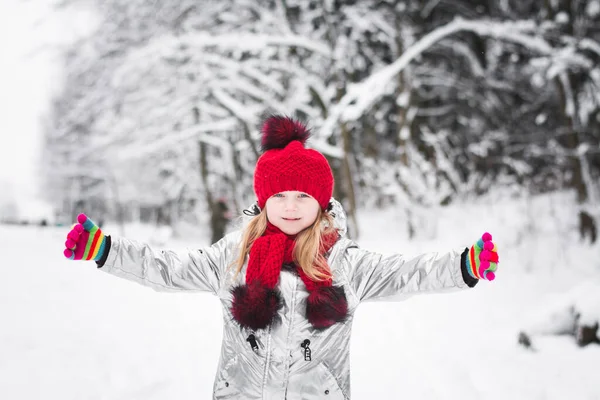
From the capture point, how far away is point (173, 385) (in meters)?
2.69

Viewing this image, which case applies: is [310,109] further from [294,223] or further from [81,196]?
[81,196]

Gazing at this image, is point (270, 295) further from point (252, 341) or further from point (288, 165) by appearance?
point (288, 165)

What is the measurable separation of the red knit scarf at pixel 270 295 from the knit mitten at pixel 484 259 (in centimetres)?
54

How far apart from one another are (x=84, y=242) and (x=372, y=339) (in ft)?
9.20

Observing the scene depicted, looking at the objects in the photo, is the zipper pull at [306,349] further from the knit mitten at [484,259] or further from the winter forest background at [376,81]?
the winter forest background at [376,81]

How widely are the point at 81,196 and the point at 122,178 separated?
570cm

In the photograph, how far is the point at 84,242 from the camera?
1.48 metres

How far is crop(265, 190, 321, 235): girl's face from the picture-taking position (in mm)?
1785

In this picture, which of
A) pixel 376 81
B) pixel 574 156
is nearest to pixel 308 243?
pixel 376 81

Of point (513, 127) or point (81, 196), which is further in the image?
point (81, 196)

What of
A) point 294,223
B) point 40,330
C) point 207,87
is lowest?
point 40,330

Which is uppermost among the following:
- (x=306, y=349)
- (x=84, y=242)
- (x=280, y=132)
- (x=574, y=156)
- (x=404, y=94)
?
(x=404, y=94)

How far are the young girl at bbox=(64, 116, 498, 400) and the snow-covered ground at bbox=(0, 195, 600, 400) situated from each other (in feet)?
3.82

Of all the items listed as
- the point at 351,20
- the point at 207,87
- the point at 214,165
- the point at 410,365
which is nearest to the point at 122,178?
the point at 214,165
